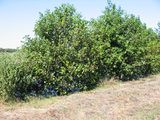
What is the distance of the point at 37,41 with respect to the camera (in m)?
16.8

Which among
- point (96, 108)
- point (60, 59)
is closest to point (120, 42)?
point (60, 59)

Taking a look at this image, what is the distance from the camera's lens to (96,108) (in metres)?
11.5

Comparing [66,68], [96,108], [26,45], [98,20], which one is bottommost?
[96,108]

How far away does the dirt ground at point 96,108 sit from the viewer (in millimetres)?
10422

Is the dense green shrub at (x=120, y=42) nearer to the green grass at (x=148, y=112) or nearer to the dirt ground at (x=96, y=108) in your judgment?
the dirt ground at (x=96, y=108)

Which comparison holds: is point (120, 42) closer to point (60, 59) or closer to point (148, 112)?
point (60, 59)

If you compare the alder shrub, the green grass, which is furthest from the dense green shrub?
the green grass

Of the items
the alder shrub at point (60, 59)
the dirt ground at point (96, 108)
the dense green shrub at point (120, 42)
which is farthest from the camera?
the dense green shrub at point (120, 42)

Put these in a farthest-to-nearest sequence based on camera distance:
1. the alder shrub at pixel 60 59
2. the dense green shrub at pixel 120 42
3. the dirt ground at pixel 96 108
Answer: the dense green shrub at pixel 120 42
the alder shrub at pixel 60 59
the dirt ground at pixel 96 108

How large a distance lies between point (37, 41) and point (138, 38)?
6.88 meters

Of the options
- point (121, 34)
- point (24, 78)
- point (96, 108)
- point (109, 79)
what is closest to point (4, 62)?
point (24, 78)

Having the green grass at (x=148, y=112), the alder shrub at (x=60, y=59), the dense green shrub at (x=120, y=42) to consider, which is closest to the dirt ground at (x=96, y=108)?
the green grass at (x=148, y=112)

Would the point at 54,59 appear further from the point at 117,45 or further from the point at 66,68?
the point at 117,45

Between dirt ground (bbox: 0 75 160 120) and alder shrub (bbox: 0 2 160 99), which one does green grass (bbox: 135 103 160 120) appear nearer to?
dirt ground (bbox: 0 75 160 120)
